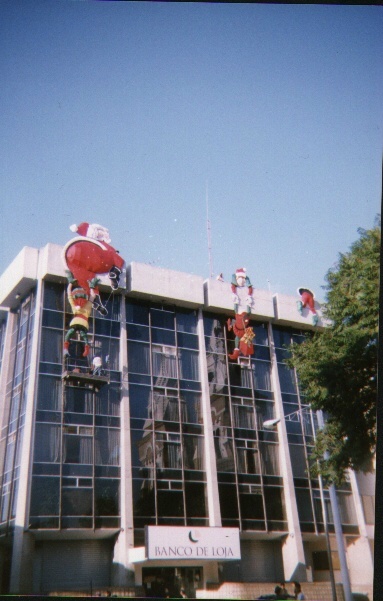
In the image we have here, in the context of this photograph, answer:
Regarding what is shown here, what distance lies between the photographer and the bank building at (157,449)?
14062 millimetres

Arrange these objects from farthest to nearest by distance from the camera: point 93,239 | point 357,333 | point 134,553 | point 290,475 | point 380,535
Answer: point 290,475 < point 93,239 < point 134,553 < point 357,333 < point 380,535

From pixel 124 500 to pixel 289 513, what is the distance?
18.0 feet

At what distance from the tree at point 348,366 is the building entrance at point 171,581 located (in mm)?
4823

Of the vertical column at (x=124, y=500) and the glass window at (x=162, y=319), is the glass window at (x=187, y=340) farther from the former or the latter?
the vertical column at (x=124, y=500)

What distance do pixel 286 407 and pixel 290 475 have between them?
232cm

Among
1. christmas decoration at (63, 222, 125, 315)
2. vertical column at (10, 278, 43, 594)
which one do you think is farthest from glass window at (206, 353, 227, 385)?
vertical column at (10, 278, 43, 594)

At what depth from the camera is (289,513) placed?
55.3ft

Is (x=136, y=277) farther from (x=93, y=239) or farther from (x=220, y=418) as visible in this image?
(x=220, y=418)

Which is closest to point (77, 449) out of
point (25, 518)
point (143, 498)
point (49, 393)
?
point (49, 393)

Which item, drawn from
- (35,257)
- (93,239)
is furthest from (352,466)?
(35,257)

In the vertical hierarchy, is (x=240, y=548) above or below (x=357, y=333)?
below

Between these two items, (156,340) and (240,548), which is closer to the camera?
(240,548)

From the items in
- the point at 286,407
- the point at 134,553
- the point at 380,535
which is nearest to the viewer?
the point at 380,535

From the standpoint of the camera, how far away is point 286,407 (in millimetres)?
18594
